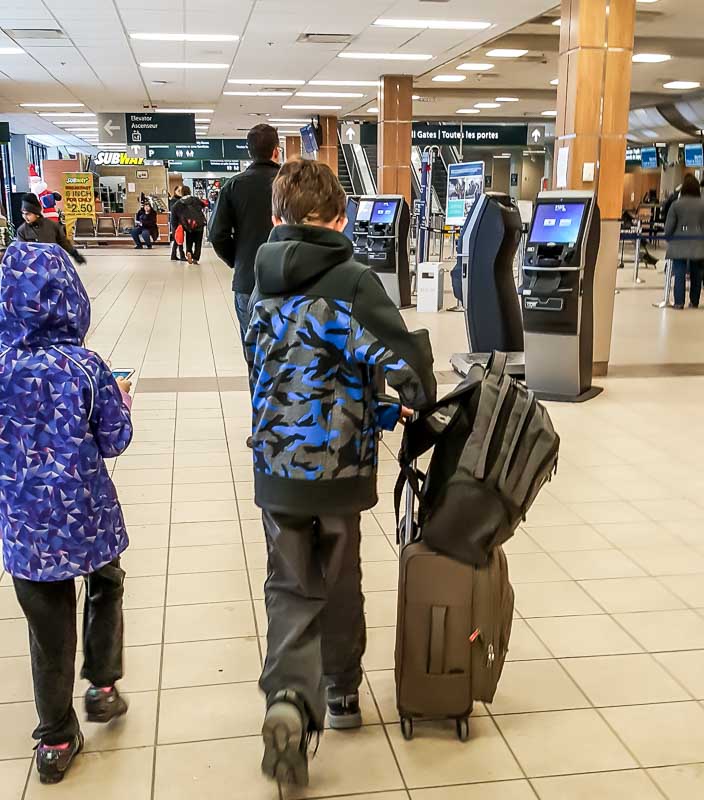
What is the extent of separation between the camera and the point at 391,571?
10.7 feet

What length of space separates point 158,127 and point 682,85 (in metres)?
10.2

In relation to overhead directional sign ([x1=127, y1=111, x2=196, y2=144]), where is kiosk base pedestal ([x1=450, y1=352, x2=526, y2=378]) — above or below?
below

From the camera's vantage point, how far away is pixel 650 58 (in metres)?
12.4

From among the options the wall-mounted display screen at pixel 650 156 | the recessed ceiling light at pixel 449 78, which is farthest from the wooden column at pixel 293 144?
Result: the recessed ceiling light at pixel 449 78

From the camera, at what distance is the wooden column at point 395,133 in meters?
13.4

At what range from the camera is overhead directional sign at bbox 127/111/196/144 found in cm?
1791

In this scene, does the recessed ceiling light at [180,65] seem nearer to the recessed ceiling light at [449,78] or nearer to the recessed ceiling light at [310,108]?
the recessed ceiling light at [449,78]

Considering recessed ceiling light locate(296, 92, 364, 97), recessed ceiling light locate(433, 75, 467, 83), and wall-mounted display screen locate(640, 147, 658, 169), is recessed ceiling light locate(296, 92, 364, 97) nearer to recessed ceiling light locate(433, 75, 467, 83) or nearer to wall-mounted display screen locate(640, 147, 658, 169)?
recessed ceiling light locate(433, 75, 467, 83)

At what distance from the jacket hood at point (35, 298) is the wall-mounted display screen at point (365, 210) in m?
8.97

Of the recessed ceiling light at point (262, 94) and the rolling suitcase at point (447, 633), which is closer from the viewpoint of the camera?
the rolling suitcase at point (447, 633)

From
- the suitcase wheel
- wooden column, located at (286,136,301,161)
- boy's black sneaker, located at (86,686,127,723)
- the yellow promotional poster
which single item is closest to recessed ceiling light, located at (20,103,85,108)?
the yellow promotional poster

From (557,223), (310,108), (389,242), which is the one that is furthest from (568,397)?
(310,108)

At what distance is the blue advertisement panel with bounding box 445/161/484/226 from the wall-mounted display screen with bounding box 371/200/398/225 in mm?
1024

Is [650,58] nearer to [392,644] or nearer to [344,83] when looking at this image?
[344,83]
